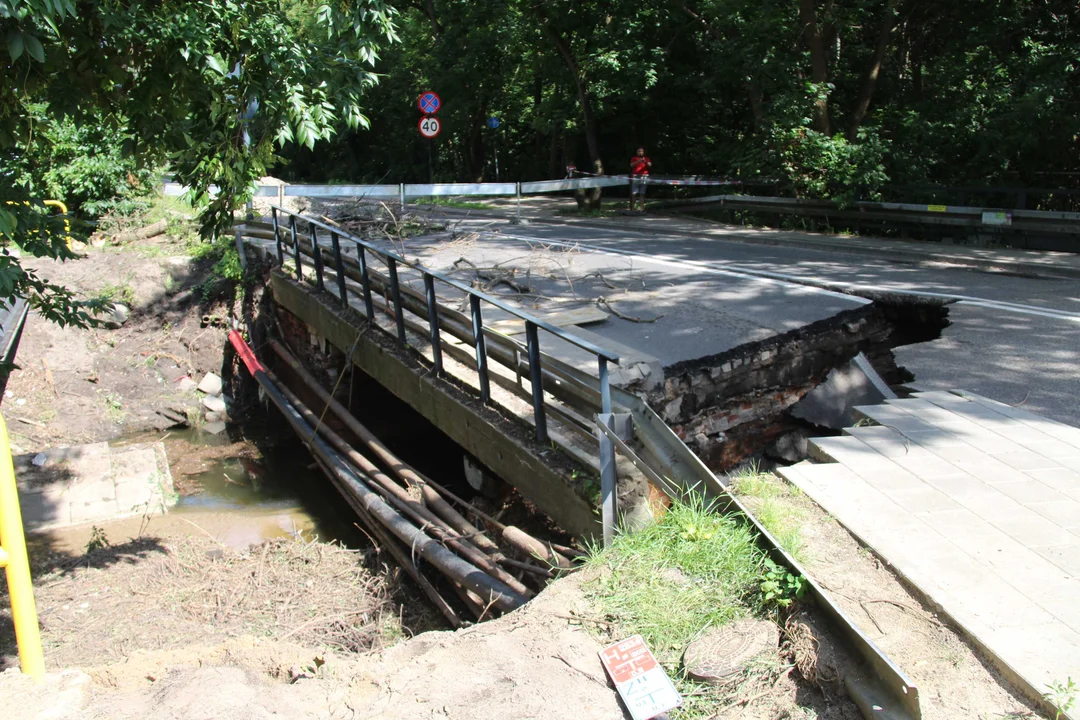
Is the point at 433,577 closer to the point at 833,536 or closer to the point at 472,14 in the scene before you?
the point at 833,536

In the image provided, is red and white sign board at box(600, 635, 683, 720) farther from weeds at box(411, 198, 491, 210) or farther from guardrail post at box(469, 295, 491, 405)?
weeds at box(411, 198, 491, 210)

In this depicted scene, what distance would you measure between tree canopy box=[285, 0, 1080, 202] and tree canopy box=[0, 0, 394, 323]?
12092 mm

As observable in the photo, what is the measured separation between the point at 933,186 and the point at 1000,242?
174cm

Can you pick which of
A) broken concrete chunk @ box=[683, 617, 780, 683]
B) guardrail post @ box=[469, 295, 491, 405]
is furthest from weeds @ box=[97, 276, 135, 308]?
broken concrete chunk @ box=[683, 617, 780, 683]

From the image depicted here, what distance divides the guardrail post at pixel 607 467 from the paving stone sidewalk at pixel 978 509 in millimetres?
1071

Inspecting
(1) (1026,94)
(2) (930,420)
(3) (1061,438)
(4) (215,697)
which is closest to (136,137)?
(4) (215,697)

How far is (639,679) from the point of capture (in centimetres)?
354

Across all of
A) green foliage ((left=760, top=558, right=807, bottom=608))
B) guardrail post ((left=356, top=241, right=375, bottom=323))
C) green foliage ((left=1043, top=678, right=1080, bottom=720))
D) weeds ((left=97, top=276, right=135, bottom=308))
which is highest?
guardrail post ((left=356, top=241, right=375, bottom=323))

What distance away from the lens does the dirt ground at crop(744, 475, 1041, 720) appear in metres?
3.20

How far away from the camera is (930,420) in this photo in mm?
5766

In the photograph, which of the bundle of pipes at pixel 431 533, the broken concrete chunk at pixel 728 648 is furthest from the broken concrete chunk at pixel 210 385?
the broken concrete chunk at pixel 728 648

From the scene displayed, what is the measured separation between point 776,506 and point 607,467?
942 mm

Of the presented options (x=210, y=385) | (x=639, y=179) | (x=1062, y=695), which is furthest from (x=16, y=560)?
(x=639, y=179)

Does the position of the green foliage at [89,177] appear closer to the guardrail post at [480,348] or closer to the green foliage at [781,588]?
the guardrail post at [480,348]
